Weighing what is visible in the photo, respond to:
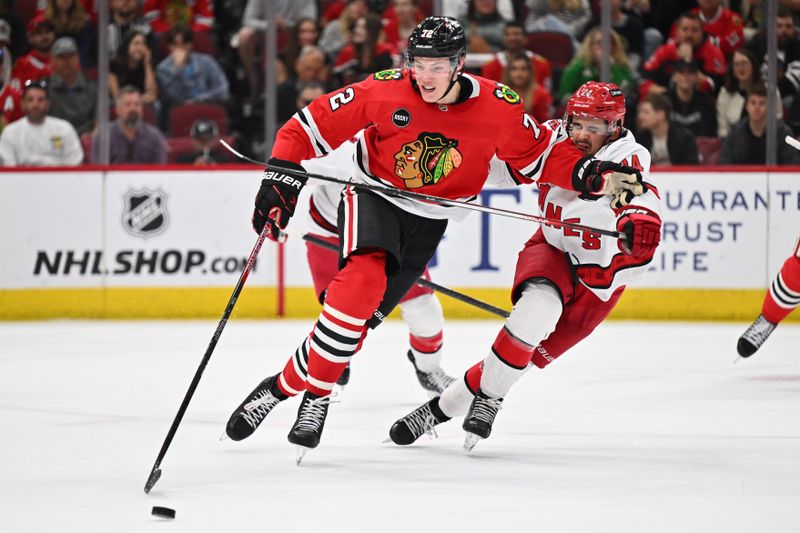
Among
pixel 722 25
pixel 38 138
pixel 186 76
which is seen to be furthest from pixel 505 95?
pixel 38 138

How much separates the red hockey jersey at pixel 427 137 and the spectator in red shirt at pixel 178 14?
3.92m

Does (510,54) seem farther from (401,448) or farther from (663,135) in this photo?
(401,448)

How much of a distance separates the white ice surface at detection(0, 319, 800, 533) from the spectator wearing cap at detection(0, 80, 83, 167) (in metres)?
1.25

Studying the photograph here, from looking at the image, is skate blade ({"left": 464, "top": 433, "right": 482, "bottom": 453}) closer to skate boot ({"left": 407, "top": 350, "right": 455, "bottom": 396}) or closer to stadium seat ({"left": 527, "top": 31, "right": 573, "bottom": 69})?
skate boot ({"left": 407, "top": 350, "right": 455, "bottom": 396})

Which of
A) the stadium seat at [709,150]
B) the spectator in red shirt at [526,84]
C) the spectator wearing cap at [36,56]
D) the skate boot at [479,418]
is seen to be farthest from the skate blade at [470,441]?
the spectator wearing cap at [36,56]

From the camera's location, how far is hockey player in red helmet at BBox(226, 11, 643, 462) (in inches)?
139

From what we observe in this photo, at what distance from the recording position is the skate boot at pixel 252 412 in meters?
3.69

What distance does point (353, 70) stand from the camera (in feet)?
24.1

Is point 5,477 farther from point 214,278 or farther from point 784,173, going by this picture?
point 784,173

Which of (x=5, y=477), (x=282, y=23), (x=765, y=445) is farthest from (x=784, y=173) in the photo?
(x=5, y=477)

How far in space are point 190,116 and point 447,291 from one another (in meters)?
3.19

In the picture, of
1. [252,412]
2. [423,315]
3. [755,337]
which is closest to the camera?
[252,412]

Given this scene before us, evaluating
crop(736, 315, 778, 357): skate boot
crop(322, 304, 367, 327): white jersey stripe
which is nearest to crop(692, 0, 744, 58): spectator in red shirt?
crop(736, 315, 778, 357): skate boot

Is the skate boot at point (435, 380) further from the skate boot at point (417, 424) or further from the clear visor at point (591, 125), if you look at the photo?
the clear visor at point (591, 125)
